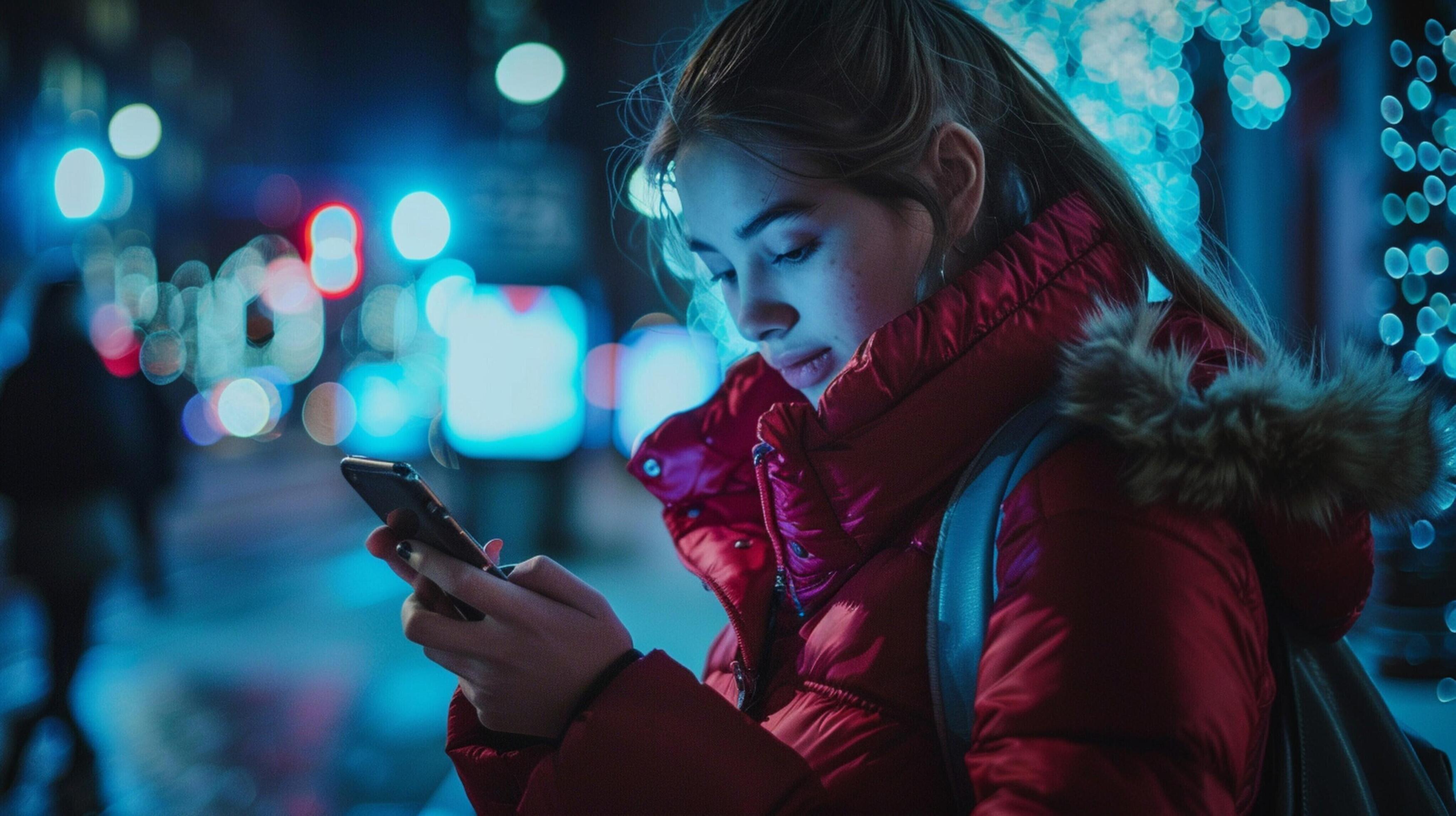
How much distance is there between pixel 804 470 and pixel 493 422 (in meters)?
6.68

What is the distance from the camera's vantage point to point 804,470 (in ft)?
3.64

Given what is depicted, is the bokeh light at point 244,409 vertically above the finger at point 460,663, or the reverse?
the bokeh light at point 244,409

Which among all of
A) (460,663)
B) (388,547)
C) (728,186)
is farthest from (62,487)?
(728,186)

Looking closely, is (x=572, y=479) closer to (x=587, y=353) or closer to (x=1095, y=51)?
(x=587, y=353)

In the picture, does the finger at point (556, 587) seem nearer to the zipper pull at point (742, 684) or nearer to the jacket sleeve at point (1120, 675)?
the zipper pull at point (742, 684)

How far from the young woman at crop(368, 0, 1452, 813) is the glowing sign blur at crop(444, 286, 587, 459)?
6086 millimetres

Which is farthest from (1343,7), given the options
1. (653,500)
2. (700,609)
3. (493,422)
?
(653,500)

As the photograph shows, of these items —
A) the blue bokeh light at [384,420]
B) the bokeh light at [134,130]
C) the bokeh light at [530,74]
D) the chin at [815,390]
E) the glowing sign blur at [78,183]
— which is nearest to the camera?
the chin at [815,390]

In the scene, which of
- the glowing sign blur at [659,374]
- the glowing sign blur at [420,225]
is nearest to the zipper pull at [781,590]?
the glowing sign blur at [659,374]

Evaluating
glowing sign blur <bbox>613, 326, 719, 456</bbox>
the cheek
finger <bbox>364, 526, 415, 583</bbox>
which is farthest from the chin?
glowing sign blur <bbox>613, 326, 719, 456</bbox>

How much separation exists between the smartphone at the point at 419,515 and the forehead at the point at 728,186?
52 centimetres

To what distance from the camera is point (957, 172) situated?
46.7 inches

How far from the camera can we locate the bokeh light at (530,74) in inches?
331

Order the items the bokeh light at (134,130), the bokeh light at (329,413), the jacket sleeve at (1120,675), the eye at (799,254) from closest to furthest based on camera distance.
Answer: the jacket sleeve at (1120,675) → the eye at (799,254) → the bokeh light at (134,130) → the bokeh light at (329,413)
